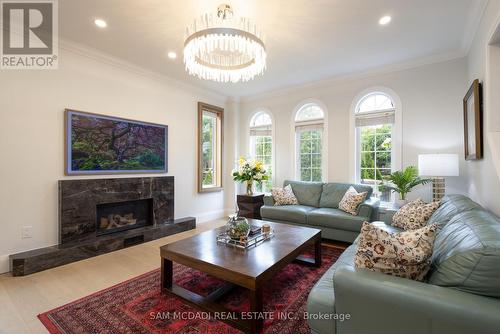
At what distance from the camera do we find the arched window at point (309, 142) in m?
4.78

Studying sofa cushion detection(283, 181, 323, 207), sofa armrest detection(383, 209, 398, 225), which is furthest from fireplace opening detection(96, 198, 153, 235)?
sofa armrest detection(383, 209, 398, 225)

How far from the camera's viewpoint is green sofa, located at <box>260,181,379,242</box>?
3.47 metres

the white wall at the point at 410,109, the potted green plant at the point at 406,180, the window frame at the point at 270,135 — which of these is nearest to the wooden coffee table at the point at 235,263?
the potted green plant at the point at 406,180

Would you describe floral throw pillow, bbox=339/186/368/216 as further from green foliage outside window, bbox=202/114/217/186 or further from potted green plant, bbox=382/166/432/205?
green foliage outside window, bbox=202/114/217/186

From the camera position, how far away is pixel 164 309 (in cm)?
204

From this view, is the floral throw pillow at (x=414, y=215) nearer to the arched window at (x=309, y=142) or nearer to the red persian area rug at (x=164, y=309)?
the red persian area rug at (x=164, y=309)

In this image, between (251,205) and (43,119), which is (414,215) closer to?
(251,205)

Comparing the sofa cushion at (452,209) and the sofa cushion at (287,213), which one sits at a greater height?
the sofa cushion at (452,209)

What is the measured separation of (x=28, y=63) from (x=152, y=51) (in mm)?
1471

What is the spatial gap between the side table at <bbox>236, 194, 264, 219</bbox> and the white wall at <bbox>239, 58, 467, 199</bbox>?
83cm

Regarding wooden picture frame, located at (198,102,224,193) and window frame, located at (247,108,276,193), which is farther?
window frame, located at (247,108,276,193)

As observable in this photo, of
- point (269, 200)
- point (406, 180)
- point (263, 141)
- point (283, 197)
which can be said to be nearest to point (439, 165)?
point (406, 180)

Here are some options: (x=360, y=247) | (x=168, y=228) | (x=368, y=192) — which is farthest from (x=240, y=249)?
(x=368, y=192)

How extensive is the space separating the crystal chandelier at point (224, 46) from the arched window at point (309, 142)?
241cm
